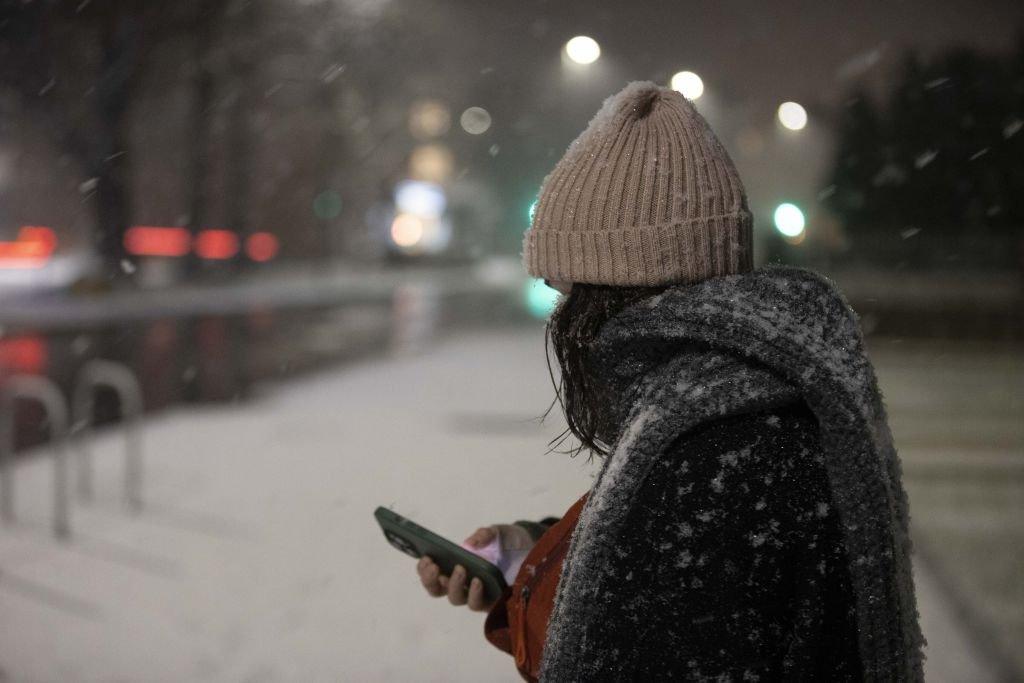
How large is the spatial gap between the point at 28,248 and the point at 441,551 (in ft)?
134

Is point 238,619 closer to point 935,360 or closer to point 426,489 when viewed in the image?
point 426,489

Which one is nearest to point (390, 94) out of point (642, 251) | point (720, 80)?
point (720, 80)

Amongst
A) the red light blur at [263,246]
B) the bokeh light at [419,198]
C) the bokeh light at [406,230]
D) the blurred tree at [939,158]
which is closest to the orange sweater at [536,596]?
the blurred tree at [939,158]

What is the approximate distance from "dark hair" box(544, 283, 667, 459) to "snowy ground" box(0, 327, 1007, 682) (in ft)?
2.87

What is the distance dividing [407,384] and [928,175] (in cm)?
3032

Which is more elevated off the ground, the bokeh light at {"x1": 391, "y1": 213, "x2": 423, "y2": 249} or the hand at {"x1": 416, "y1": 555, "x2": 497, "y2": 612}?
the bokeh light at {"x1": 391, "y1": 213, "x2": 423, "y2": 249}

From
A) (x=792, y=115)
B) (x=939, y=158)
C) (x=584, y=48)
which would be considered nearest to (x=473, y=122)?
(x=939, y=158)

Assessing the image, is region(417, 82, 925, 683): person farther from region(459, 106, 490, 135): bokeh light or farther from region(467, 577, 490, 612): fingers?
region(459, 106, 490, 135): bokeh light

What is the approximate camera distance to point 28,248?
38094mm

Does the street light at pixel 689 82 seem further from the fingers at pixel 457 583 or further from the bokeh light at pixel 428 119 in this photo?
the bokeh light at pixel 428 119

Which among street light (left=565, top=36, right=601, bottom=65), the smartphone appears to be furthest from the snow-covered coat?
street light (left=565, top=36, right=601, bottom=65)

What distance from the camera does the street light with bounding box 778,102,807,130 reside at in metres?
12.7

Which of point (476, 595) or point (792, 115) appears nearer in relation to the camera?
point (476, 595)

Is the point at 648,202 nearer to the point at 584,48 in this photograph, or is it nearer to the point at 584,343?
the point at 584,343
